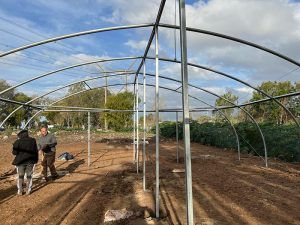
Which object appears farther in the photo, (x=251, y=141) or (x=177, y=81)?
(x=251, y=141)

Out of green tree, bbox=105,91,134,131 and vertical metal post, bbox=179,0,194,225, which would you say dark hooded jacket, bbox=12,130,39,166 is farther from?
green tree, bbox=105,91,134,131

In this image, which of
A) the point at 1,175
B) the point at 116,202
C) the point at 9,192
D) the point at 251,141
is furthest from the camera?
the point at 251,141

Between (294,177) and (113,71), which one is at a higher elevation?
(113,71)

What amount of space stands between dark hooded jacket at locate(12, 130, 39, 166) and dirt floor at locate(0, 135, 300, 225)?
844mm

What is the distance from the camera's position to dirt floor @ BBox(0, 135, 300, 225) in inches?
248

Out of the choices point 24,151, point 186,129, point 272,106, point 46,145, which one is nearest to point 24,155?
point 24,151

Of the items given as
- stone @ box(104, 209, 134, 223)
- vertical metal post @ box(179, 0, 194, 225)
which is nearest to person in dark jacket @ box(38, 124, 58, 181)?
stone @ box(104, 209, 134, 223)

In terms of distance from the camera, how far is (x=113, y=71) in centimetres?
1073

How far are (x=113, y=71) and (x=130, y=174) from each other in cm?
335

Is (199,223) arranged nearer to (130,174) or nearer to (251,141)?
(130,174)

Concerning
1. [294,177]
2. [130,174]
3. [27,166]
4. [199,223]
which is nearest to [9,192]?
[27,166]

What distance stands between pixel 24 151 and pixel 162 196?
3359 mm

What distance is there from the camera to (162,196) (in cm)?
793

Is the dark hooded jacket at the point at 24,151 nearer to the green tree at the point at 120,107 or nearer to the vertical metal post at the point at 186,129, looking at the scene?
the vertical metal post at the point at 186,129
